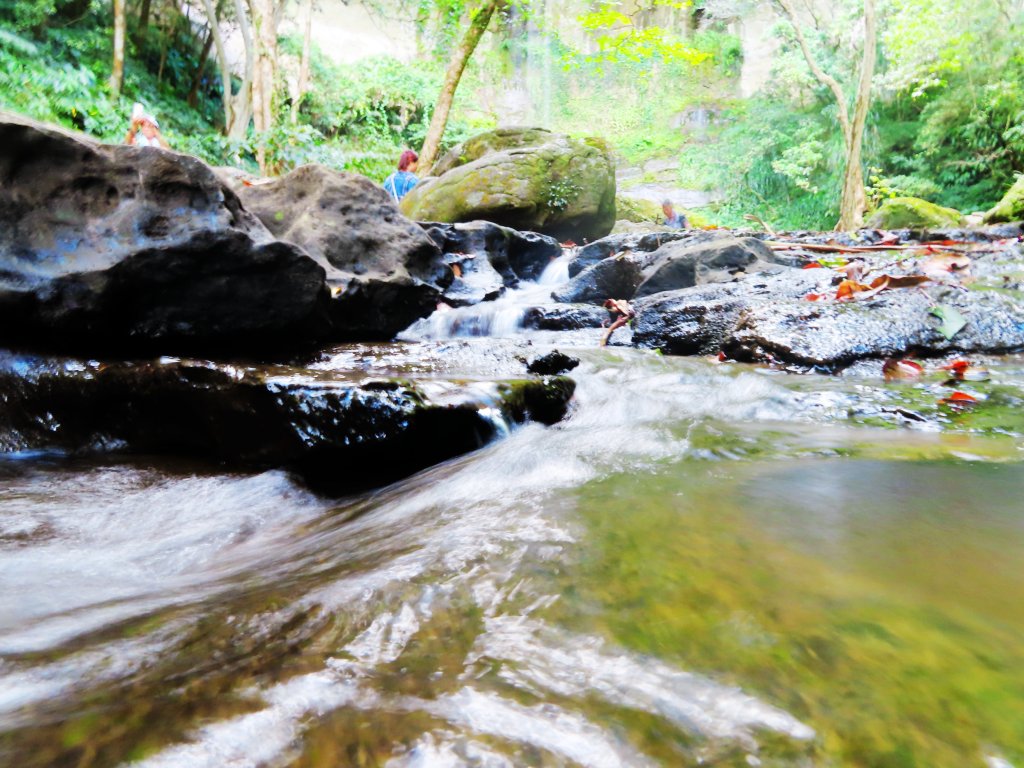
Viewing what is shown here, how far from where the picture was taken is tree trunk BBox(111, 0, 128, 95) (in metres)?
11.4

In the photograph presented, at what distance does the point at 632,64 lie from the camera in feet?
83.3

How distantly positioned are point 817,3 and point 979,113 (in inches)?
343

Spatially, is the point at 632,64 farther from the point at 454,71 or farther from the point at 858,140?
the point at 454,71

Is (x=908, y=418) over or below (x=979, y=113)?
below

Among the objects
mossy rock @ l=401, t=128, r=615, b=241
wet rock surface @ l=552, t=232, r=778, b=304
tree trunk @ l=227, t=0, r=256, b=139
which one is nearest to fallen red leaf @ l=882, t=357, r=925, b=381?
wet rock surface @ l=552, t=232, r=778, b=304

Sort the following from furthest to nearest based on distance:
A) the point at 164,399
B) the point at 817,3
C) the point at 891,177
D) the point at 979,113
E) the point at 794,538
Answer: the point at 817,3 → the point at 891,177 → the point at 979,113 → the point at 164,399 → the point at 794,538

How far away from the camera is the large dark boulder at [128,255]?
289 cm

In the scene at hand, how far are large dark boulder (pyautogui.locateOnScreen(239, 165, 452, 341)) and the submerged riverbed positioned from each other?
2.38 metres

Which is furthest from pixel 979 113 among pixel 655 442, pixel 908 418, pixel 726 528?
pixel 726 528

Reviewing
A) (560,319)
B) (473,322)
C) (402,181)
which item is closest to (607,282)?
(560,319)

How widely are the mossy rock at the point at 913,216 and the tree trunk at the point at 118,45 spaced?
49.9 feet

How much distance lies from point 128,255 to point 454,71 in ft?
32.2

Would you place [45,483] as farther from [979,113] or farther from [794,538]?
[979,113]

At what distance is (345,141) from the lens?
1702 cm
